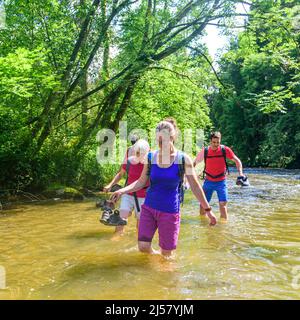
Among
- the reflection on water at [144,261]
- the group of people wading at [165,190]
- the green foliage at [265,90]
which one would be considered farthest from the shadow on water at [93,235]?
the green foliage at [265,90]

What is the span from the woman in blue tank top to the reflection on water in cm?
46

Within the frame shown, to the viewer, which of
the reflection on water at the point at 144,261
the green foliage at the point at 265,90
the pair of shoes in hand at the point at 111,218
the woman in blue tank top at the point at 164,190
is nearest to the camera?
the reflection on water at the point at 144,261

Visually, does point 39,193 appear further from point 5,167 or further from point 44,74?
point 44,74

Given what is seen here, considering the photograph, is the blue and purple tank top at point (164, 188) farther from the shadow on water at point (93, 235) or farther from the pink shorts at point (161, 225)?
the shadow on water at point (93, 235)

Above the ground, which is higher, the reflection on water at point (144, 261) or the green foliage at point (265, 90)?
the green foliage at point (265, 90)

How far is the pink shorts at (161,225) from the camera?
201 inches

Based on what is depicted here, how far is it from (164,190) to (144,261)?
1214mm

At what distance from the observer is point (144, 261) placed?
18.4 feet

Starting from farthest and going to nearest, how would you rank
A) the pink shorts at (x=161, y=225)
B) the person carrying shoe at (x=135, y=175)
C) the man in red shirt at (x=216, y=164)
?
1. the man in red shirt at (x=216, y=164)
2. the person carrying shoe at (x=135, y=175)
3. the pink shorts at (x=161, y=225)

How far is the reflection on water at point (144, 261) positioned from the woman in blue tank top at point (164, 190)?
0.46 m

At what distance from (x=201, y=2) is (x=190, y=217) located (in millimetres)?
8527

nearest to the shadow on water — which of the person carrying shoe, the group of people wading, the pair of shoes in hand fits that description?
the person carrying shoe

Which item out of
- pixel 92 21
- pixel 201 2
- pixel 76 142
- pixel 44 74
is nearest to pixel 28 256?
pixel 44 74

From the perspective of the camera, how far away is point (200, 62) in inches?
643
